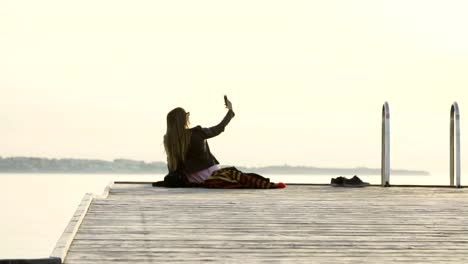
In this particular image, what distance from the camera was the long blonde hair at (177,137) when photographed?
561 inches

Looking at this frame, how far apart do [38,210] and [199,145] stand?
241 feet

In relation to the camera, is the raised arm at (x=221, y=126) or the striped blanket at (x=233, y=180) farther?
the raised arm at (x=221, y=126)

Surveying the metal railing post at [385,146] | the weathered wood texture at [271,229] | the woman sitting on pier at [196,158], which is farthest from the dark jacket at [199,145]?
the metal railing post at [385,146]

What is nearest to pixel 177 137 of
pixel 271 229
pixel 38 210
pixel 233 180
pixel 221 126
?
pixel 221 126

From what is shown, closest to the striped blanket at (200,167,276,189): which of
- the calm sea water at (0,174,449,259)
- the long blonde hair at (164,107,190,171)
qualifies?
the long blonde hair at (164,107,190,171)

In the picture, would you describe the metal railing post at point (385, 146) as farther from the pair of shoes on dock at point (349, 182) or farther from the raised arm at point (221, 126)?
the raised arm at point (221, 126)

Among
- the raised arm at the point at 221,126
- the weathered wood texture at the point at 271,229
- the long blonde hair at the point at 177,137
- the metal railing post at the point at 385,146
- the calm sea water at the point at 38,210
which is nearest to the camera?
the weathered wood texture at the point at 271,229

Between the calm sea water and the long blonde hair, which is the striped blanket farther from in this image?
the calm sea water

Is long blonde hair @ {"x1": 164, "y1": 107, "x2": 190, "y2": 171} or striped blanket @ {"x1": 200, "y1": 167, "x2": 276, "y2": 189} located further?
long blonde hair @ {"x1": 164, "y1": 107, "x2": 190, "y2": 171}

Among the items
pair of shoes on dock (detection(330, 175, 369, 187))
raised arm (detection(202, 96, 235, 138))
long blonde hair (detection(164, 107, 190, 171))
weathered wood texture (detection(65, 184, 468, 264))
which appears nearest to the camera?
weathered wood texture (detection(65, 184, 468, 264))

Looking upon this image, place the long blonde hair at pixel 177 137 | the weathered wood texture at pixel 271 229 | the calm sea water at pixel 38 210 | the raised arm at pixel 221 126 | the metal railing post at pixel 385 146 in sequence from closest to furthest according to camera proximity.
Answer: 1. the weathered wood texture at pixel 271 229
2. the long blonde hair at pixel 177 137
3. the raised arm at pixel 221 126
4. the metal railing post at pixel 385 146
5. the calm sea water at pixel 38 210

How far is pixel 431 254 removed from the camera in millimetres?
8219

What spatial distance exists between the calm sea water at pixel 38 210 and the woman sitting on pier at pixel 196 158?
111ft

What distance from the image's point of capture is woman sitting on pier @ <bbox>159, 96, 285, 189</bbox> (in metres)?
14.2
